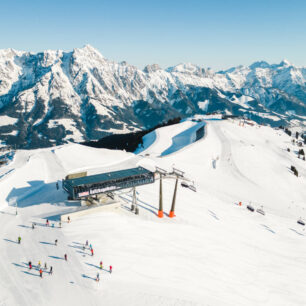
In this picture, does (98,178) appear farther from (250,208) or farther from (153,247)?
(250,208)

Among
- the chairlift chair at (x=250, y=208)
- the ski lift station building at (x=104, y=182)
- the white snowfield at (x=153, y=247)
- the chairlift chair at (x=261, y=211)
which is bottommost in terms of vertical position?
the chairlift chair at (x=261, y=211)

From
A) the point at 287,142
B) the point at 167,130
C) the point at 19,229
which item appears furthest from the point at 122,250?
the point at 287,142

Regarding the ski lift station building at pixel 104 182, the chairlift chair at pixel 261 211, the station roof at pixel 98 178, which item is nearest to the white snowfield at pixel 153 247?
the chairlift chair at pixel 261 211

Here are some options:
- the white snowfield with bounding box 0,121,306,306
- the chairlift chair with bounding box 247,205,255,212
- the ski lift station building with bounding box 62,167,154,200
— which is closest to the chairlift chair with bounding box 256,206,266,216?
the chairlift chair with bounding box 247,205,255,212

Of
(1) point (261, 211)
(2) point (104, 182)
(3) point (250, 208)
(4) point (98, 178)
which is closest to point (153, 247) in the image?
(2) point (104, 182)

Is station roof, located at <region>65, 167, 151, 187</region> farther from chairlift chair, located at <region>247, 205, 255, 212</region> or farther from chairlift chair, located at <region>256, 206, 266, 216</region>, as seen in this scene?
chairlift chair, located at <region>256, 206, 266, 216</region>

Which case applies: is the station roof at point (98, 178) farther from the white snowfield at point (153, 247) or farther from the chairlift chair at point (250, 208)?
the chairlift chair at point (250, 208)
